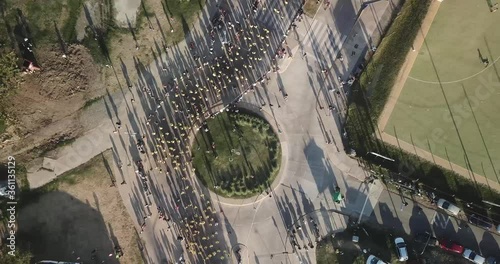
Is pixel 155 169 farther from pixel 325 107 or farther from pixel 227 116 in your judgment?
pixel 325 107

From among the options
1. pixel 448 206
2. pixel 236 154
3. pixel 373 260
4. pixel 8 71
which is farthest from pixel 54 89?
pixel 448 206

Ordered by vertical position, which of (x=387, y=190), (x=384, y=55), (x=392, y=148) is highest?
(x=384, y=55)

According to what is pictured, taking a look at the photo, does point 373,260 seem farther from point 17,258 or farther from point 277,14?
point 17,258

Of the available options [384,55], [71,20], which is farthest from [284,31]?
[71,20]

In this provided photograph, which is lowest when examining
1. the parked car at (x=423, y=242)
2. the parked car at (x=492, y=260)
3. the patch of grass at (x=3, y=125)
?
the parked car at (x=492, y=260)

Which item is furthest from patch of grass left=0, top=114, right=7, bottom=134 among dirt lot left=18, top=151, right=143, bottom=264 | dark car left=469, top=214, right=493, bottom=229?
dark car left=469, top=214, right=493, bottom=229

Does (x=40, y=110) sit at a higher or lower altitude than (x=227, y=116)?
higher

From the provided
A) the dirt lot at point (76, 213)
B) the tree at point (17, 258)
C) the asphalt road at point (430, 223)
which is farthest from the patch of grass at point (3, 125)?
the asphalt road at point (430, 223)

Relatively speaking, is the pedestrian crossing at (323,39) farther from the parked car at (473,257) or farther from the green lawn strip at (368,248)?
the parked car at (473,257)
